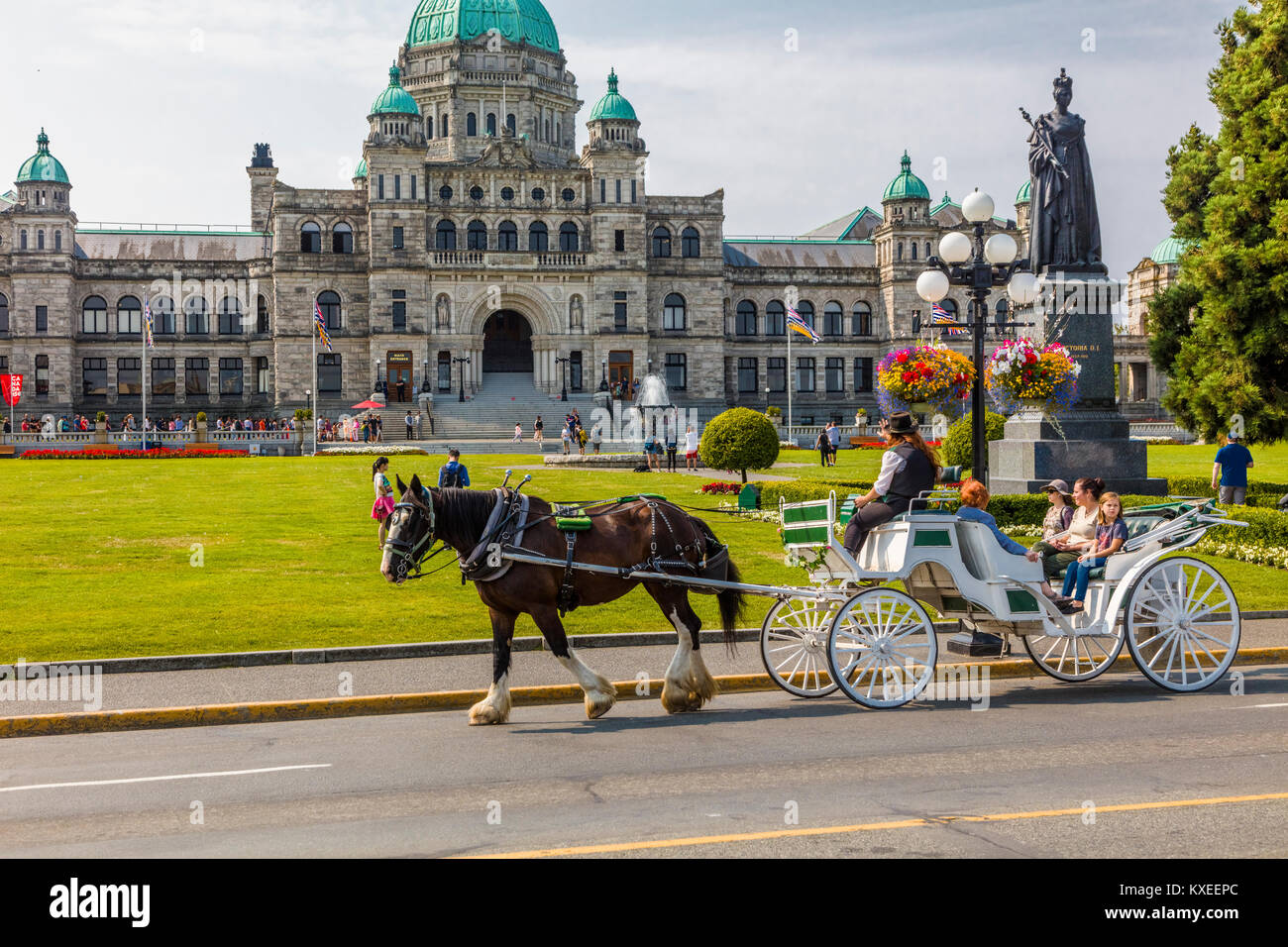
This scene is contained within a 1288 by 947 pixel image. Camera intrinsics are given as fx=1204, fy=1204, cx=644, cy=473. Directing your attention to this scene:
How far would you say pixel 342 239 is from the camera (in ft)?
236

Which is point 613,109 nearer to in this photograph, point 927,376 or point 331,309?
point 331,309

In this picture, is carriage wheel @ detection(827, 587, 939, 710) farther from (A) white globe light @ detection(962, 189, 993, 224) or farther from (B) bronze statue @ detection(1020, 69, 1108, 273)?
(B) bronze statue @ detection(1020, 69, 1108, 273)

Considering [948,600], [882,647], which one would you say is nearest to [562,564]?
[882,647]

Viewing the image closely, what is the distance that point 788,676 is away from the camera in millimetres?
10984

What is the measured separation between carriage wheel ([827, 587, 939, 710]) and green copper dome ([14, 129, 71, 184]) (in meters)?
75.8

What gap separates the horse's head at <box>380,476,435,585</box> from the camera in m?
9.60

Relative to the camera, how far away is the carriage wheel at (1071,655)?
10.9 metres

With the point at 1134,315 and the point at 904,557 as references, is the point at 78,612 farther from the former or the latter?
the point at 1134,315

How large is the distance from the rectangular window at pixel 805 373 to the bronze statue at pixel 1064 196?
60050mm

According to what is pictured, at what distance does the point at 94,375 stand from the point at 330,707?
71.6 metres

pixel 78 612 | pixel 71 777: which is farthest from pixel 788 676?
pixel 78 612

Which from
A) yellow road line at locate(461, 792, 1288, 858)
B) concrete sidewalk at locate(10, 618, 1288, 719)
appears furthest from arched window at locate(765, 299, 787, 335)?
yellow road line at locate(461, 792, 1288, 858)

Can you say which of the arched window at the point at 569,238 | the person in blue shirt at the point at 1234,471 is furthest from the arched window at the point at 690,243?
the person in blue shirt at the point at 1234,471
